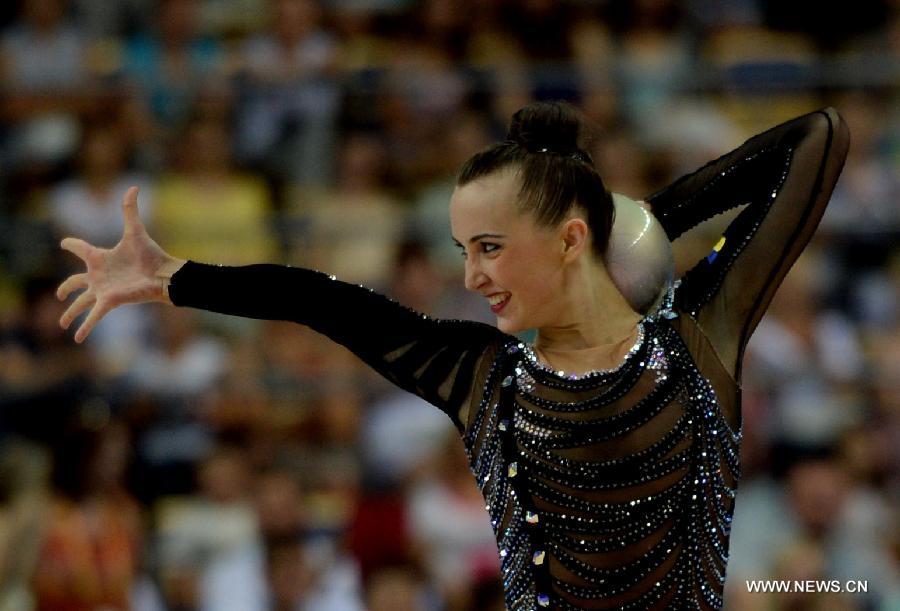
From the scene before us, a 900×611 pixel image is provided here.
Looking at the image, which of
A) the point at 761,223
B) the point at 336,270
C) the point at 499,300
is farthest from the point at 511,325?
the point at 336,270

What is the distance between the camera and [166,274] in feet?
6.47

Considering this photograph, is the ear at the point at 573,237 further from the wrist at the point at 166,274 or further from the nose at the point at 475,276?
the wrist at the point at 166,274

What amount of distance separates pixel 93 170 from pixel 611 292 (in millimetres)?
3670

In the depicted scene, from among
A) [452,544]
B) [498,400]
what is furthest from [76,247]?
[452,544]

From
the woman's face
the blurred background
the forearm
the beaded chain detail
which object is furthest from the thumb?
the blurred background

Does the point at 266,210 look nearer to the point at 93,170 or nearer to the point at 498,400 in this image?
→ the point at 93,170

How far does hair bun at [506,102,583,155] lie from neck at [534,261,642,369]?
172mm

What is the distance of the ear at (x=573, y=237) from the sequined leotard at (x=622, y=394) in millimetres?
158

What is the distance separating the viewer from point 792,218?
1.88m

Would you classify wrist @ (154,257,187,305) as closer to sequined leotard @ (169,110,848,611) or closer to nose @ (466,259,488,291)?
sequined leotard @ (169,110,848,611)

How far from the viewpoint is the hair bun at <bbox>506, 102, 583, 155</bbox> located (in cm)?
184

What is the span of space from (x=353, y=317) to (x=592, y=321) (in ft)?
1.14

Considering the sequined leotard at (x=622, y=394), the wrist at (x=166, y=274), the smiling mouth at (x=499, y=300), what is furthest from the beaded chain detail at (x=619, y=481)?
the wrist at (x=166, y=274)

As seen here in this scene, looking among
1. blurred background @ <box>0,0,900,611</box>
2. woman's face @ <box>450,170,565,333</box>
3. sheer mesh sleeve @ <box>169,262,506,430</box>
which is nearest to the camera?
woman's face @ <box>450,170,565,333</box>
